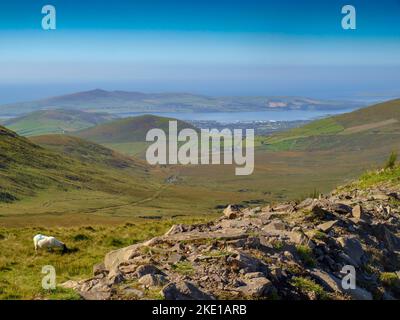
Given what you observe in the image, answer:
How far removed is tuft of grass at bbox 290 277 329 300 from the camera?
12.8 m

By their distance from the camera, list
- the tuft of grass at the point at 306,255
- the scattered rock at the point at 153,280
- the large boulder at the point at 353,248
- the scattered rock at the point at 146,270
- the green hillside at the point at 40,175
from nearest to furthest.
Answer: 1. the scattered rock at the point at 153,280
2. the scattered rock at the point at 146,270
3. the tuft of grass at the point at 306,255
4. the large boulder at the point at 353,248
5. the green hillside at the point at 40,175

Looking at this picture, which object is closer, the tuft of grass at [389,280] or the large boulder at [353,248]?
the tuft of grass at [389,280]

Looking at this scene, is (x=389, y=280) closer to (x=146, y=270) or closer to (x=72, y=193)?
(x=146, y=270)

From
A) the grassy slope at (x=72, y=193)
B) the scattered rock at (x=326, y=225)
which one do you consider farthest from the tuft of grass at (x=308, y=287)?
the grassy slope at (x=72, y=193)

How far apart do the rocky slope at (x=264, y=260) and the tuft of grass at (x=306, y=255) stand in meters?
0.03

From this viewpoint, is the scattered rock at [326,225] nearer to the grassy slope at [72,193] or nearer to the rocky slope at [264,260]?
the rocky slope at [264,260]

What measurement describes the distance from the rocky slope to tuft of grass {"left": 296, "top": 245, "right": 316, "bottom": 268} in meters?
0.03

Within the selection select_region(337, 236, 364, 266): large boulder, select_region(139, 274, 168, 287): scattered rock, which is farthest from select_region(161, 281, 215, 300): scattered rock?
select_region(337, 236, 364, 266): large boulder

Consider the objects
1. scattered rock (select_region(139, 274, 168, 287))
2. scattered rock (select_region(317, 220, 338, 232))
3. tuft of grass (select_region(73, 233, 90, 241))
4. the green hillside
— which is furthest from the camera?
the green hillside

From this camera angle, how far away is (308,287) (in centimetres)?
1298

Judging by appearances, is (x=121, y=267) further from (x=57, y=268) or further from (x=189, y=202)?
(x=189, y=202)

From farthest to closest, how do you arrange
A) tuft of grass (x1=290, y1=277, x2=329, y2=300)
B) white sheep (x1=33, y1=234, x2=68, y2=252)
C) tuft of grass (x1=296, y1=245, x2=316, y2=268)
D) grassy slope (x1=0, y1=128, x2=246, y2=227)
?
1. grassy slope (x1=0, y1=128, x2=246, y2=227)
2. white sheep (x1=33, y1=234, x2=68, y2=252)
3. tuft of grass (x1=296, y1=245, x2=316, y2=268)
4. tuft of grass (x1=290, y1=277, x2=329, y2=300)

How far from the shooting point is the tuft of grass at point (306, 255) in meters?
14.6

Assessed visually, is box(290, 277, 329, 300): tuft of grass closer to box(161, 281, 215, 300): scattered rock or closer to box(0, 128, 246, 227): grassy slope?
box(161, 281, 215, 300): scattered rock
